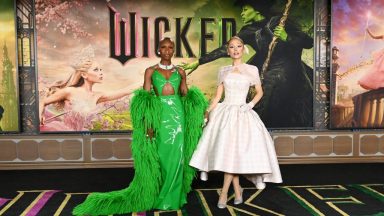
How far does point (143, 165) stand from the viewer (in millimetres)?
3387

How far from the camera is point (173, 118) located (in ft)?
11.3

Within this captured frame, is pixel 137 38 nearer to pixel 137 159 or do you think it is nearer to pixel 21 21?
pixel 21 21

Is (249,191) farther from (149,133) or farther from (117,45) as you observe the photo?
(117,45)


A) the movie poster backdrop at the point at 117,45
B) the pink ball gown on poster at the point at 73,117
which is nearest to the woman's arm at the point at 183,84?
the movie poster backdrop at the point at 117,45

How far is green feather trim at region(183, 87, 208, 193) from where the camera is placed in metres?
3.56

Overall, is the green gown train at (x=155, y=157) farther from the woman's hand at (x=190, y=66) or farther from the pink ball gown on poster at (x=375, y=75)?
the pink ball gown on poster at (x=375, y=75)

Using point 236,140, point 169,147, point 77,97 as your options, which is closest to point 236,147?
point 236,140

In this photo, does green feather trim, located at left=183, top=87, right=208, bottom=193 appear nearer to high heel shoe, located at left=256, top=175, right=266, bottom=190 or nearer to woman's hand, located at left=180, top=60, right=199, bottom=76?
high heel shoe, located at left=256, top=175, right=266, bottom=190

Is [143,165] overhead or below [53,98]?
below

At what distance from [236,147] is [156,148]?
0.68 meters

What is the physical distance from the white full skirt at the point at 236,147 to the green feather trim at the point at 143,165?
0.37 meters

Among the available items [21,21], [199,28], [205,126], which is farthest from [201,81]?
[21,21]

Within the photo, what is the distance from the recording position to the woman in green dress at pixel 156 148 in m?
3.37

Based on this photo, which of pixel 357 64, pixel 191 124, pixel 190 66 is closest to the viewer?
pixel 191 124
